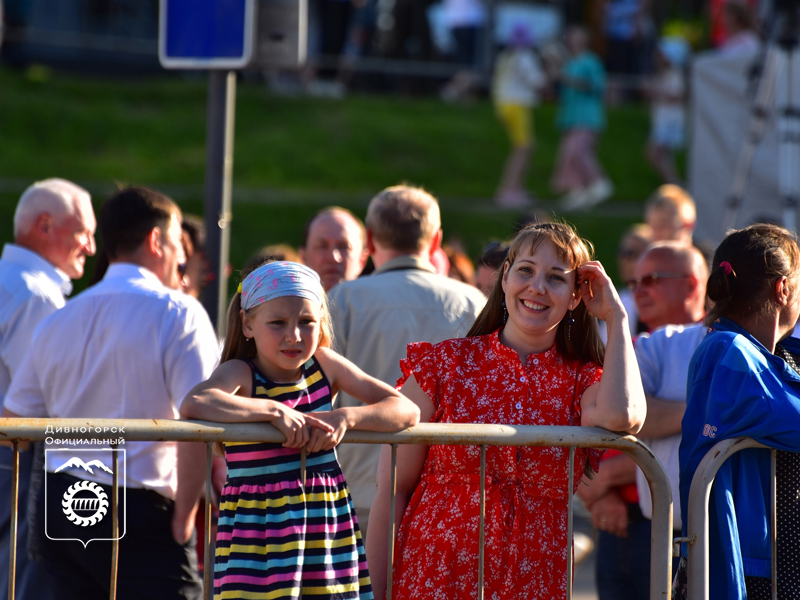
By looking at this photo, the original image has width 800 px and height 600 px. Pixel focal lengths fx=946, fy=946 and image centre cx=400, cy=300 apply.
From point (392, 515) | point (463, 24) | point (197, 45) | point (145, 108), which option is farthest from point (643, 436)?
point (463, 24)

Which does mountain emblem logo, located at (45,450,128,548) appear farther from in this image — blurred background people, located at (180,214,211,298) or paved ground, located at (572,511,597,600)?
paved ground, located at (572,511,597,600)

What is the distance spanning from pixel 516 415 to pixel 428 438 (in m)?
0.32

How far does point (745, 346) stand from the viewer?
2.85 meters

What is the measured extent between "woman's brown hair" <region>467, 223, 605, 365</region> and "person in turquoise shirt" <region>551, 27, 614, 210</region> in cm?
979

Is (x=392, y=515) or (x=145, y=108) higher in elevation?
(x=145, y=108)

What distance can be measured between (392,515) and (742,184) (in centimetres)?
617

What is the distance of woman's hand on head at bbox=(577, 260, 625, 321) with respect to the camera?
9.25 ft

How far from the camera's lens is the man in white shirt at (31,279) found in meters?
3.78

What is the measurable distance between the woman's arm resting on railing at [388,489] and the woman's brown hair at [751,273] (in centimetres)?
98

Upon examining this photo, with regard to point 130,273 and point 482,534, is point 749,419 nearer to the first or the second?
point 482,534

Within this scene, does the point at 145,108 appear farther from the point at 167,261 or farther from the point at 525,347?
the point at 525,347

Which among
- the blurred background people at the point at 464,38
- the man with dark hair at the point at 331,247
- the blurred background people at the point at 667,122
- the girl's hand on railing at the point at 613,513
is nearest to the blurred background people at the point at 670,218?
the man with dark hair at the point at 331,247

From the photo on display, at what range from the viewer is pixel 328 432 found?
2.57 meters

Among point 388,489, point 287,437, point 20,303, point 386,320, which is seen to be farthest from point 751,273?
point 20,303
